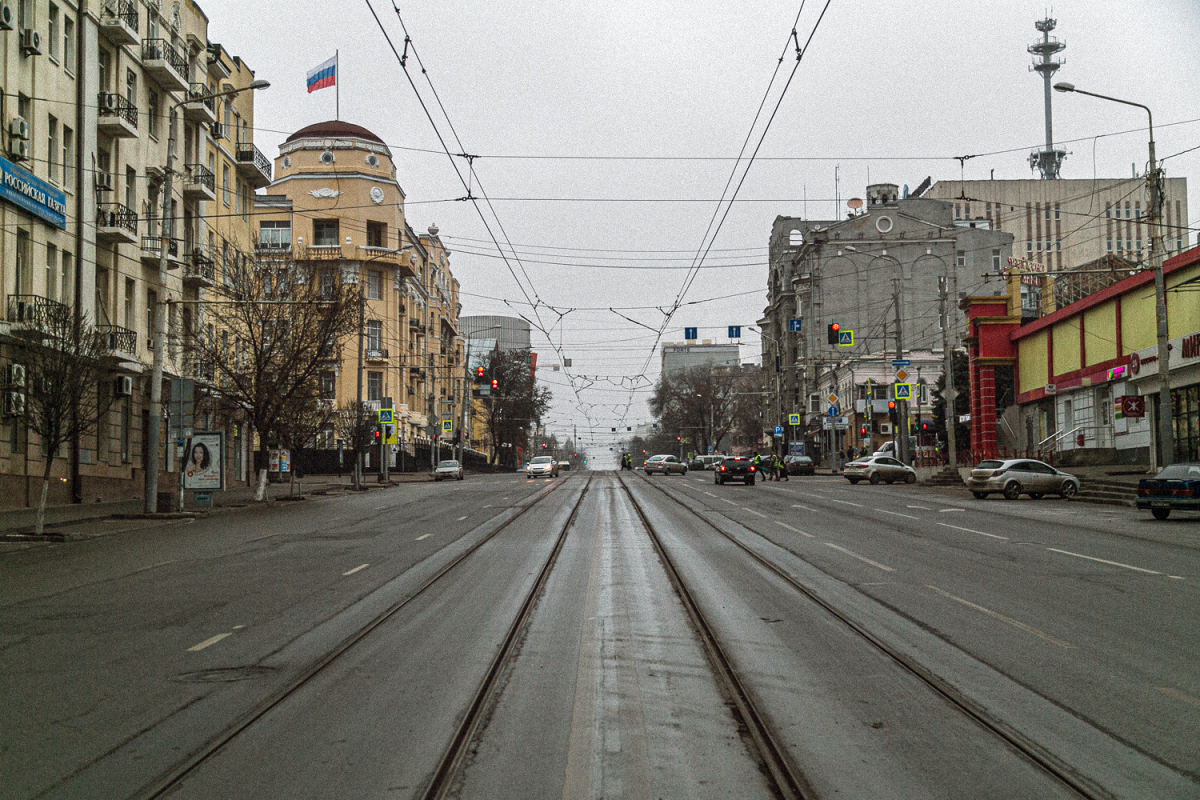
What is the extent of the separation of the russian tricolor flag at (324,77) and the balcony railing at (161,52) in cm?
632

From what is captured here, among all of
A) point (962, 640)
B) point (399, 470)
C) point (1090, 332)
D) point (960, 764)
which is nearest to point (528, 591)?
point (962, 640)

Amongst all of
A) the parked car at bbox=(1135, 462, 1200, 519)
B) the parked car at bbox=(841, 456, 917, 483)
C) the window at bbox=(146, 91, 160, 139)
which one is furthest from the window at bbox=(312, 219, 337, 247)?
Answer: the parked car at bbox=(1135, 462, 1200, 519)

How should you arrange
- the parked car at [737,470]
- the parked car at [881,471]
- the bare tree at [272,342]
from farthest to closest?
the parked car at [737,470] → the parked car at [881,471] → the bare tree at [272,342]

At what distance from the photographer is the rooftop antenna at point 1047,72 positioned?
105 meters

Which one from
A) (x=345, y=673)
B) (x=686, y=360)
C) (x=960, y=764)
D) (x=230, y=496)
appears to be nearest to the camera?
(x=960, y=764)

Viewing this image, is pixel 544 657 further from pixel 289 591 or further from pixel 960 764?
pixel 289 591

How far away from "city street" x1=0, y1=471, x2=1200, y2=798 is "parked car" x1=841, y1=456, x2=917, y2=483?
30.9m

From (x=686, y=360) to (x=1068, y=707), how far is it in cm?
18997

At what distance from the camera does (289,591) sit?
13031 millimetres

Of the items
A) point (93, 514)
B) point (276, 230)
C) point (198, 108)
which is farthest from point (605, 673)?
point (276, 230)

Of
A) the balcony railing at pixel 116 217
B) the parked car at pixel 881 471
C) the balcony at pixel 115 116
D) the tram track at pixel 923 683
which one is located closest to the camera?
the tram track at pixel 923 683

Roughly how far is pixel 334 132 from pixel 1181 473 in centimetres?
6161

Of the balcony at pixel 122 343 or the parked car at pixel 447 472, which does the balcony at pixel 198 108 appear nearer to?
the balcony at pixel 122 343

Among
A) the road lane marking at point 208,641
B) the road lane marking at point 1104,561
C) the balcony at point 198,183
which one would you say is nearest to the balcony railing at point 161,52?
the balcony at point 198,183
